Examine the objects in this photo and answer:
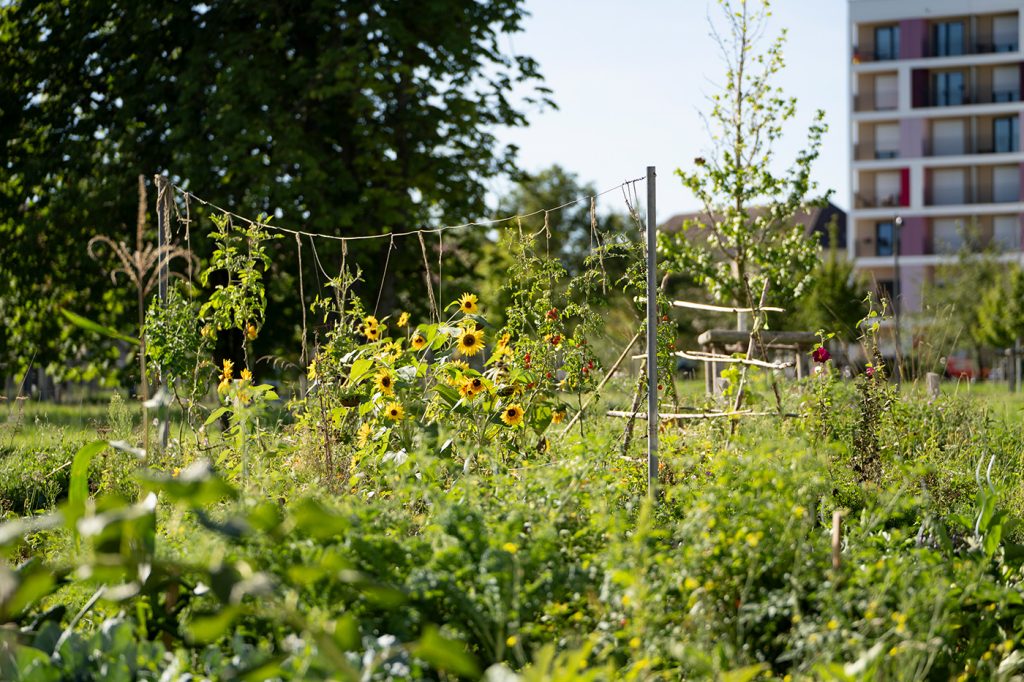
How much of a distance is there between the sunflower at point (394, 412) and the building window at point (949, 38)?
3771cm

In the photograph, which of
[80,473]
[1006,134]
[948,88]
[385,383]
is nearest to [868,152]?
[948,88]

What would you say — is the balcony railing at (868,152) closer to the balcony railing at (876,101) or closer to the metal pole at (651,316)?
the balcony railing at (876,101)

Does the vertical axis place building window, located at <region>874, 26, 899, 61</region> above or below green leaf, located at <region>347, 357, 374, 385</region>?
above

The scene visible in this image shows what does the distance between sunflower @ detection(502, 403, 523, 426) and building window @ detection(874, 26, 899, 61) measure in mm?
36862

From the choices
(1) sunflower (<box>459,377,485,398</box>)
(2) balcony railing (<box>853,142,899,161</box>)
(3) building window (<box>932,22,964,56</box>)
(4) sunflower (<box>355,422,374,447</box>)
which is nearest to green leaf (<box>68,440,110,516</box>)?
(4) sunflower (<box>355,422,374,447</box>)

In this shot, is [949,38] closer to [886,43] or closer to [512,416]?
[886,43]

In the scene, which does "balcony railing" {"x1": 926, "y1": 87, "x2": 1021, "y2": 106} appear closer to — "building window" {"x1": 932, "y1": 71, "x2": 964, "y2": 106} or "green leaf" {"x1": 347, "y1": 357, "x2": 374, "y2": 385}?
"building window" {"x1": 932, "y1": 71, "x2": 964, "y2": 106}

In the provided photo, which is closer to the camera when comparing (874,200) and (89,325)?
(89,325)

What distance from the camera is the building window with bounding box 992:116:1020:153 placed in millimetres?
36344

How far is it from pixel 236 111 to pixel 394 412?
790cm

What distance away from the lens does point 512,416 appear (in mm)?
4512

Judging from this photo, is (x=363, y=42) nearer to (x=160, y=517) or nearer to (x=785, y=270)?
(x=785, y=270)

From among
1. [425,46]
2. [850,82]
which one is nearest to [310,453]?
[425,46]

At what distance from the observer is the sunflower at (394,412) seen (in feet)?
14.1
